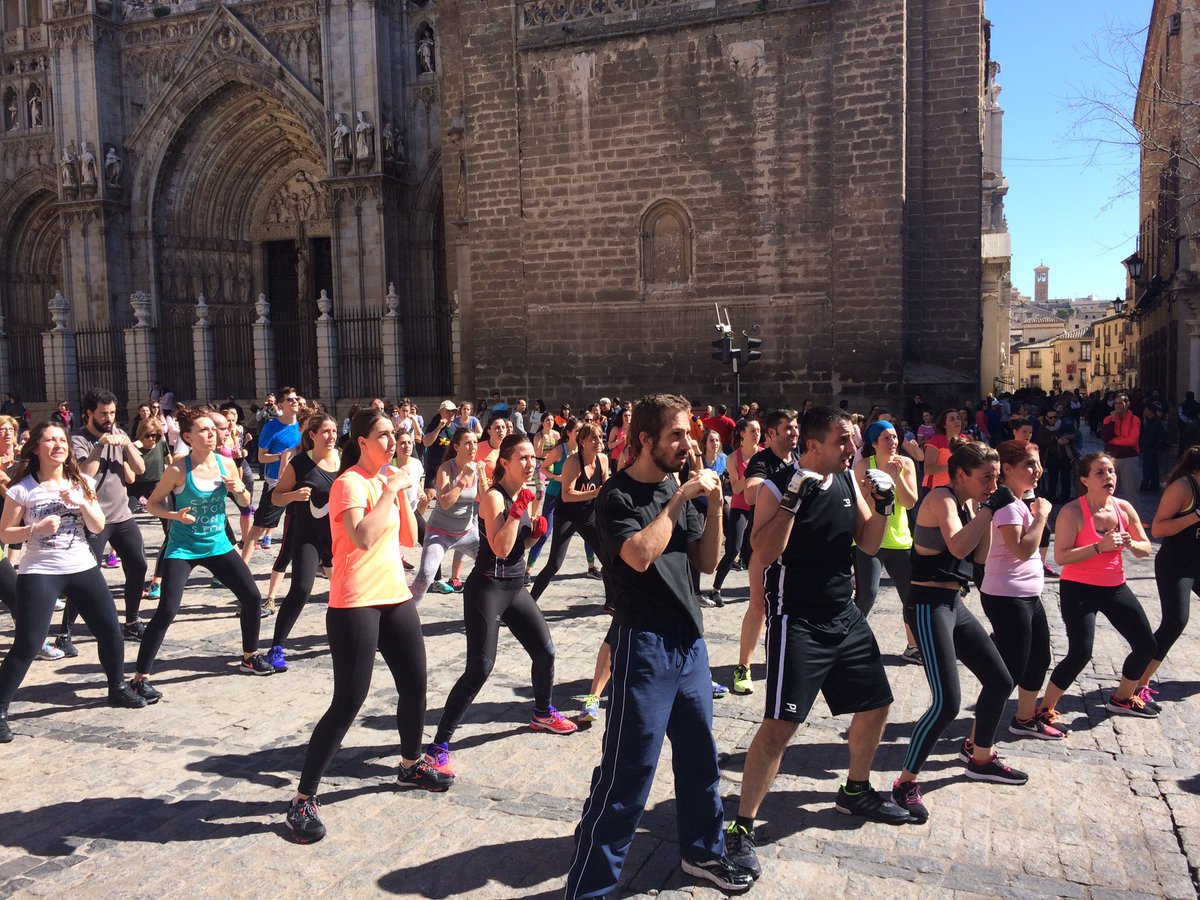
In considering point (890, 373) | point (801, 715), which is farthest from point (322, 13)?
point (801, 715)

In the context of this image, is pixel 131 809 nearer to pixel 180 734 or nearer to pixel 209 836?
pixel 209 836

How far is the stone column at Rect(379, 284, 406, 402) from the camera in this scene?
2327 cm

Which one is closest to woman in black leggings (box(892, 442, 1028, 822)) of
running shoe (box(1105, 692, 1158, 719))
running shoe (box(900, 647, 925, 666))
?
running shoe (box(1105, 692, 1158, 719))

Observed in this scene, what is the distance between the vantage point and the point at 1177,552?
5699mm

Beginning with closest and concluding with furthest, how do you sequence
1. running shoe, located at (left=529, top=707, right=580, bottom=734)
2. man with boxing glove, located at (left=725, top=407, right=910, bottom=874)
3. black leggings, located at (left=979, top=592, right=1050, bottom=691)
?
man with boxing glove, located at (left=725, top=407, right=910, bottom=874) → black leggings, located at (left=979, top=592, right=1050, bottom=691) → running shoe, located at (left=529, top=707, right=580, bottom=734)

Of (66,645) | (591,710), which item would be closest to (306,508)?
(66,645)

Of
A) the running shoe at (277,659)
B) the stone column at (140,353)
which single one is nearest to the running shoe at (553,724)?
the running shoe at (277,659)

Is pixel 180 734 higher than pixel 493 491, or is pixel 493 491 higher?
pixel 493 491

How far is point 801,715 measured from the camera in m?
3.74

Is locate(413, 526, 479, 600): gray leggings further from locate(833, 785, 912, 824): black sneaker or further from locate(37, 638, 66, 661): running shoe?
locate(833, 785, 912, 824): black sneaker

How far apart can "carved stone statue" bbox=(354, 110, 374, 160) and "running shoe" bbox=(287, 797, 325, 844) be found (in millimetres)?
22605

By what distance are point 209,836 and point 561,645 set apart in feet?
10.8

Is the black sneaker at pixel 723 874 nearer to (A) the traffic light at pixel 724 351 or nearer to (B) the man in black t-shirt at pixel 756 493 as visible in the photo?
(B) the man in black t-shirt at pixel 756 493

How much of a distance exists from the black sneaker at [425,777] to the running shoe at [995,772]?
249 cm
